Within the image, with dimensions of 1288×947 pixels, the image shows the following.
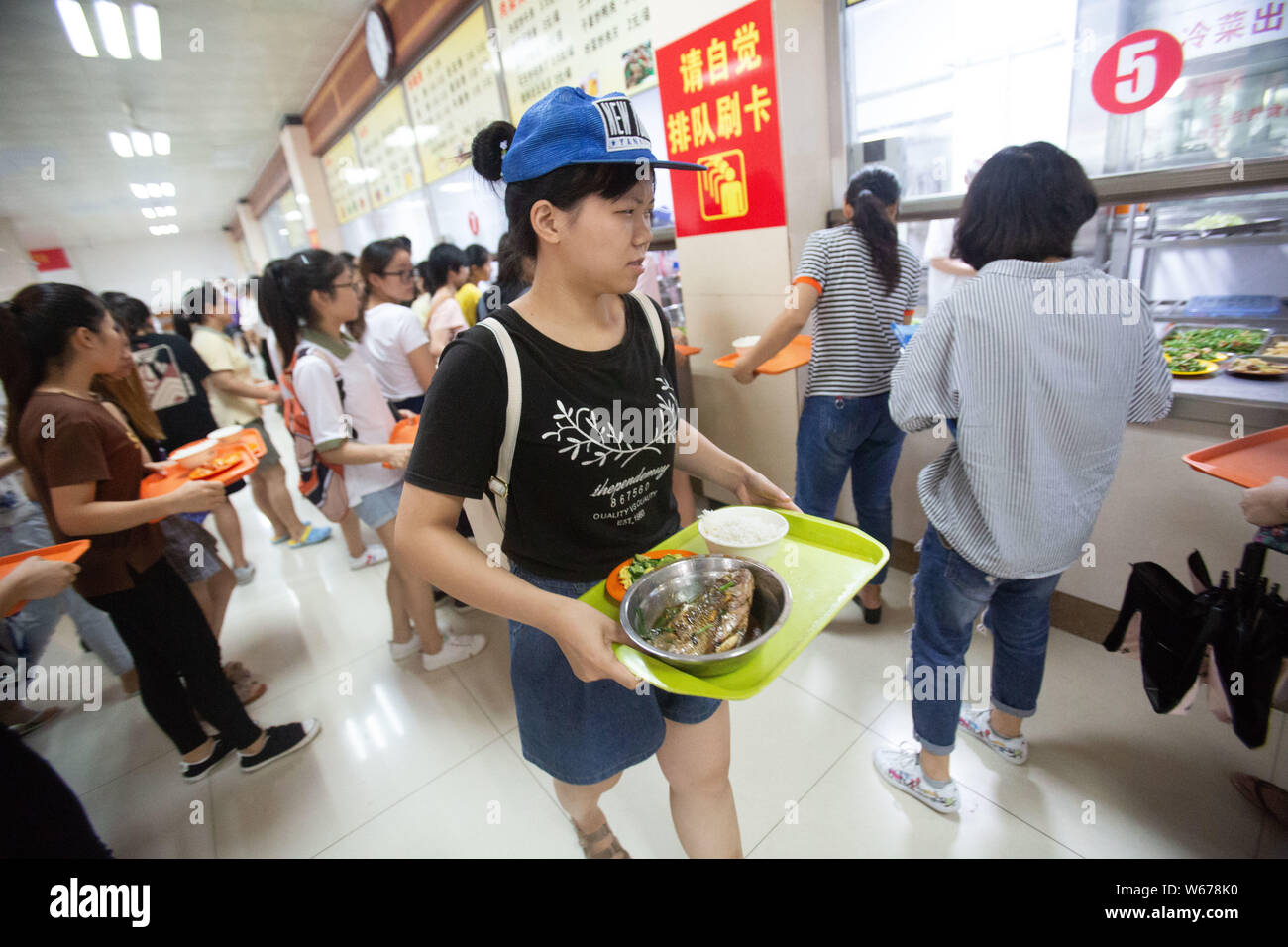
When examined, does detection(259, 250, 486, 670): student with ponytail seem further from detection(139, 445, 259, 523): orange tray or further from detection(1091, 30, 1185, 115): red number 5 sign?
detection(1091, 30, 1185, 115): red number 5 sign

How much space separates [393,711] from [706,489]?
6.64 ft

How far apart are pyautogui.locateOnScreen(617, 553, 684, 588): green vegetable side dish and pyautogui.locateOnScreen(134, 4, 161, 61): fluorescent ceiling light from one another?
5441mm

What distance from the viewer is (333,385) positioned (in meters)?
1.97

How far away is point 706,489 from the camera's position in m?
3.47

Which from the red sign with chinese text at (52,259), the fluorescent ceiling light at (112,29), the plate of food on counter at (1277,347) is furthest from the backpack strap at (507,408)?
the red sign with chinese text at (52,259)

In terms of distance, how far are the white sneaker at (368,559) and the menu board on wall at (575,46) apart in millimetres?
3003

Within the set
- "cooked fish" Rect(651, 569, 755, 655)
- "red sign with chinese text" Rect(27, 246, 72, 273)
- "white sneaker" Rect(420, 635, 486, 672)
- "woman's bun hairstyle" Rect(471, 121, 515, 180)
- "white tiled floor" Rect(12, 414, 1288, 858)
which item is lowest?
"white tiled floor" Rect(12, 414, 1288, 858)

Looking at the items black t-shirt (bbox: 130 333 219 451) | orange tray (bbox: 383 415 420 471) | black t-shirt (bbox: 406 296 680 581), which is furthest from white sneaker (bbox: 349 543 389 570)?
black t-shirt (bbox: 406 296 680 581)

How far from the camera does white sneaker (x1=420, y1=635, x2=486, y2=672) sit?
96.6 inches

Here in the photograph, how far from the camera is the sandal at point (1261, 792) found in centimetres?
146
